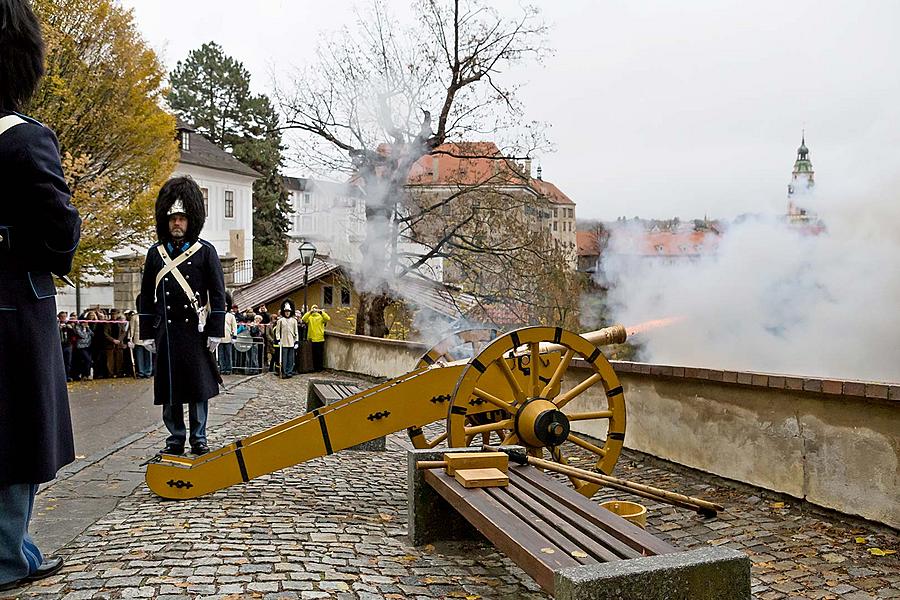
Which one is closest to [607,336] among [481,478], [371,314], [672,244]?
[481,478]

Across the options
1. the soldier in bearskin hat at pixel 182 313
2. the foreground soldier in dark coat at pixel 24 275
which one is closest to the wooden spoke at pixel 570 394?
the soldier in bearskin hat at pixel 182 313

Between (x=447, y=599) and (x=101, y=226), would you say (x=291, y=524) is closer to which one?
(x=447, y=599)

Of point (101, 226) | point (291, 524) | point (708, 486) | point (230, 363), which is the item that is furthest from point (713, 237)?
point (101, 226)

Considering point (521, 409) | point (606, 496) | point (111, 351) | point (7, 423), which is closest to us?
point (7, 423)

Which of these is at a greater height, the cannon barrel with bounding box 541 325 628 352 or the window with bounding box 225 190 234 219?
the window with bounding box 225 190 234 219

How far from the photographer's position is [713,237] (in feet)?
28.9

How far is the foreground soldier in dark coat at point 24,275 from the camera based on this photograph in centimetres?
349

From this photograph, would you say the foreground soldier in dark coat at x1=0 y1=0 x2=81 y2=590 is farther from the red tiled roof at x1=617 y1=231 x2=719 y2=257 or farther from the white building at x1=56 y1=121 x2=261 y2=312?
the white building at x1=56 y1=121 x2=261 y2=312

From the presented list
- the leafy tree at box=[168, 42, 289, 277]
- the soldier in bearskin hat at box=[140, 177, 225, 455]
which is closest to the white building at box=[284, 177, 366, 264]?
the soldier in bearskin hat at box=[140, 177, 225, 455]

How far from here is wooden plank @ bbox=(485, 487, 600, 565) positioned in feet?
10.0

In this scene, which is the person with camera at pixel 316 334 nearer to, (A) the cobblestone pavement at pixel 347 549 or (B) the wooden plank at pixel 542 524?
(A) the cobblestone pavement at pixel 347 549

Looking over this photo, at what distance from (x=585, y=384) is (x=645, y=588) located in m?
2.80

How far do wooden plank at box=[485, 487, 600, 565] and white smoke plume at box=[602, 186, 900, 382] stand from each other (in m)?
4.55

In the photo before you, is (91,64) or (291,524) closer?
(291,524)
